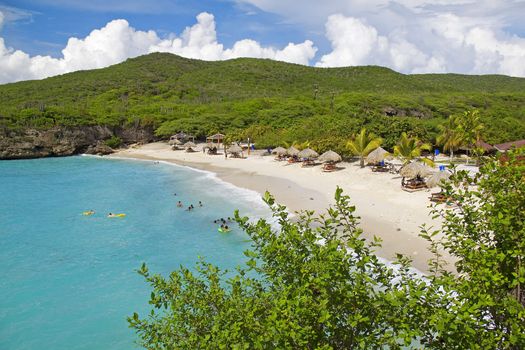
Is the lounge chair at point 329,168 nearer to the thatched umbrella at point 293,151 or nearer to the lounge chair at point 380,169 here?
the lounge chair at point 380,169

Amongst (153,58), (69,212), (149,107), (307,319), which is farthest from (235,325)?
(153,58)

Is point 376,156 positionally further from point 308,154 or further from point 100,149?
point 100,149

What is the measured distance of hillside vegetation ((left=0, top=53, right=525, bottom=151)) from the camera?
48.3m

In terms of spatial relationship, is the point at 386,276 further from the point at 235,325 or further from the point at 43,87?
the point at 43,87

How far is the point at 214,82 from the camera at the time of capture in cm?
11525

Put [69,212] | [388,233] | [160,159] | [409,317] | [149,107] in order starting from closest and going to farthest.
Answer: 1. [409,317]
2. [388,233]
3. [69,212]
4. [160,159]
5. [149,107]

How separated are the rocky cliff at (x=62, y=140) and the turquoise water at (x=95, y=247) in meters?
23.4

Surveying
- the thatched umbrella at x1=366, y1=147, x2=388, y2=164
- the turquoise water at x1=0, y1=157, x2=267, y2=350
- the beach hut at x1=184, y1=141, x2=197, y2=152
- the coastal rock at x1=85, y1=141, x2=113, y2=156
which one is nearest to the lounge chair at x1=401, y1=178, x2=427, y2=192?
the thatched umbrella at x1=366, y1=147, x2=388, y2=164

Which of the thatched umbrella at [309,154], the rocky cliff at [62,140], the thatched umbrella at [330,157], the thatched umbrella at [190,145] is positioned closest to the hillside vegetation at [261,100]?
the rocky cliff at [62,140]

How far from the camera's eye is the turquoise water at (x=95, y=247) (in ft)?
42.6

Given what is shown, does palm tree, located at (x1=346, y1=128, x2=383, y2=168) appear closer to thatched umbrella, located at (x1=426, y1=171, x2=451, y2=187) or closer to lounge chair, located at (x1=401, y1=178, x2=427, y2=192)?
lounge chair, located at (x1=401, y1=178, x2=427, y2=192)

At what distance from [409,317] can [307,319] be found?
3.48 feet

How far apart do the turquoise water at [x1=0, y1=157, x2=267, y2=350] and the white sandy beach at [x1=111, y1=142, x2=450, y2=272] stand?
2.75 meters

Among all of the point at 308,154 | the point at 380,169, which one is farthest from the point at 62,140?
the point at 380,169
